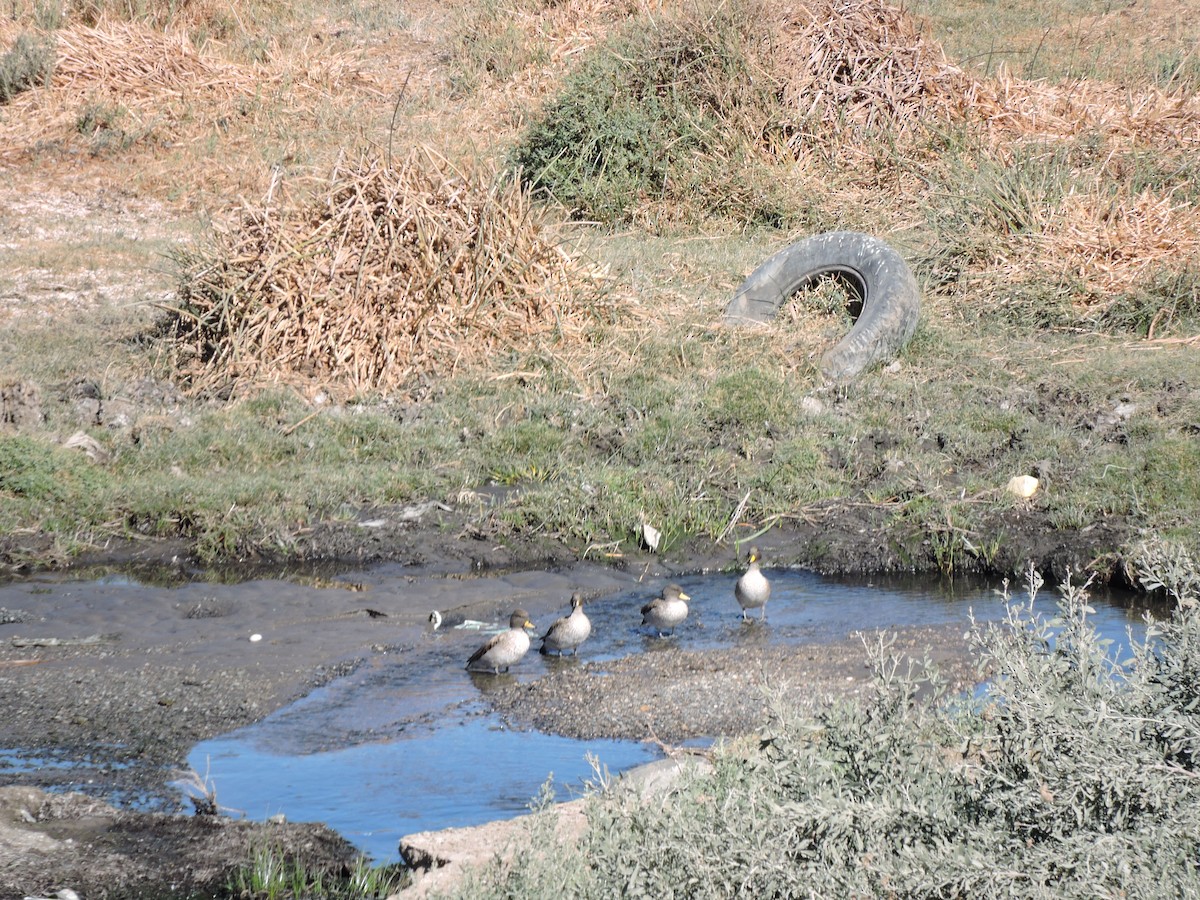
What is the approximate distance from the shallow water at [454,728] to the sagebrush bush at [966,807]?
4.25 ft

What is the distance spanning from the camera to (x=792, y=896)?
2918 millimetres

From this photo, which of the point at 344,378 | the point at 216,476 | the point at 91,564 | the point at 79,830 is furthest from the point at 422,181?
A: the point at 79,830

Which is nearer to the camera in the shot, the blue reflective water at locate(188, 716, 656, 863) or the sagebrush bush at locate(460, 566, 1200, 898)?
the sagebrush bush at locate(460, 566, 1200, 898)

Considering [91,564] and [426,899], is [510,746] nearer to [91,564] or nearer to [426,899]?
[426,899]

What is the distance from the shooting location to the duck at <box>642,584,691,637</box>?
6.85 meters

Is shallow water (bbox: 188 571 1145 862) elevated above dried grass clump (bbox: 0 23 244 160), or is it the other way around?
dried grass clump (bbox: 0 23 244 160)

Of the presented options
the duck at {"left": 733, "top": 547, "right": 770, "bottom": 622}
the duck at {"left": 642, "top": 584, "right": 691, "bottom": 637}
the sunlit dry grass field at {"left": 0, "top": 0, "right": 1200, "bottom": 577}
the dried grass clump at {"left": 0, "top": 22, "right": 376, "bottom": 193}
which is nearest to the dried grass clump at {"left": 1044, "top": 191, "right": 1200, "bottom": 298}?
the sunlit dry grass field at {"left": 0, "top": 0, "right": 1200, "bottom": 577}

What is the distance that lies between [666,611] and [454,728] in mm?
1464

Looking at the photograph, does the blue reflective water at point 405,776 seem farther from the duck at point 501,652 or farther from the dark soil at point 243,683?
the duck at point 501,652

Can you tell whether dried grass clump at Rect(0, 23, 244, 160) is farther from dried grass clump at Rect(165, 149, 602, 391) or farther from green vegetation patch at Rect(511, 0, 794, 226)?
dried grass clump at Rect(165, 149, 602, 391)

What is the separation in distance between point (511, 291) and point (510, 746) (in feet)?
18.8

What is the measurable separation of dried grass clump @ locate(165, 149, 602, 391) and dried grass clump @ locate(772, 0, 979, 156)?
5.23 meters

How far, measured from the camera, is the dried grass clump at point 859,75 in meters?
15.1

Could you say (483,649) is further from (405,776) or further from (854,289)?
(854,289)
